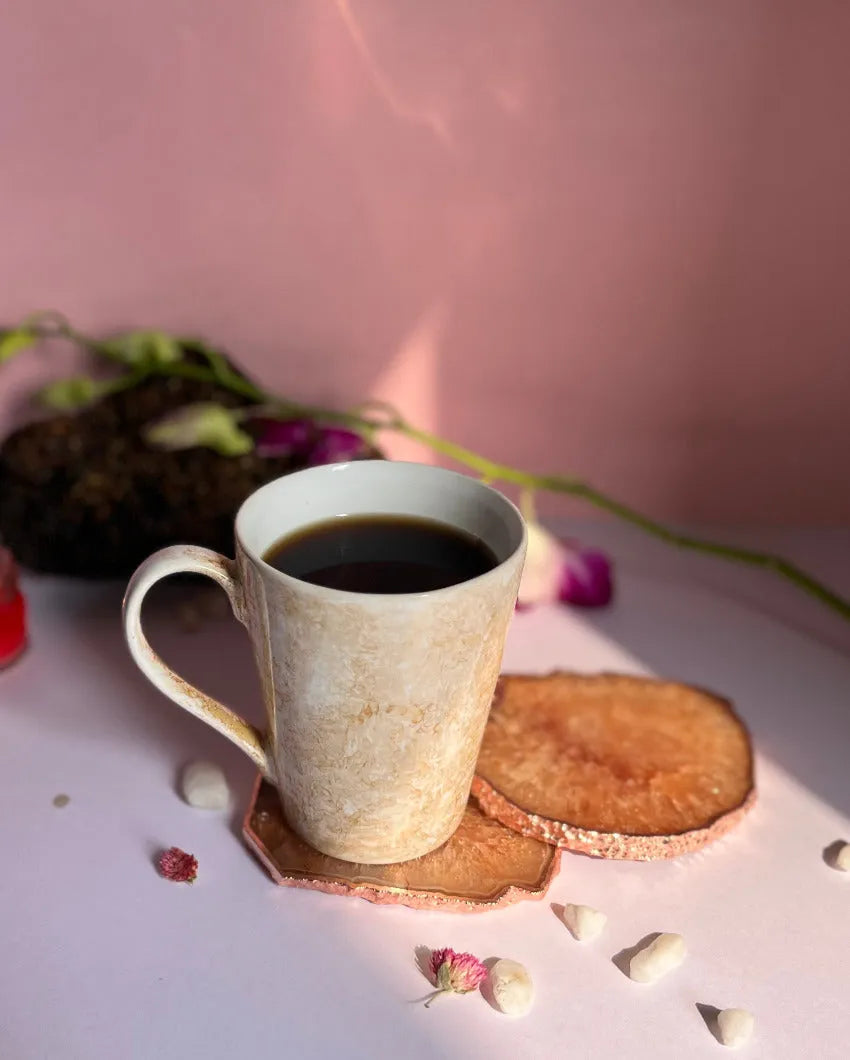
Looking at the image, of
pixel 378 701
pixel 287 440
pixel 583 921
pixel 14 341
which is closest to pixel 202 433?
pixel 287 440

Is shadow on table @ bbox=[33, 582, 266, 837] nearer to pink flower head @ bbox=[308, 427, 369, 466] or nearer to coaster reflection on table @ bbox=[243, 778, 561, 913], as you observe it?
coaster reflection on table @ bbox=[243, 778, 561, 913]

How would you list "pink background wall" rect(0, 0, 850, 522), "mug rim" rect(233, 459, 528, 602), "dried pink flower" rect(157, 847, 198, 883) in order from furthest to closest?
"pink background wall" rect(0, 0, 850, 522), "dried pink flower" rect(157, 847, 198, 883), "mug rim" rect(233, 459, 528, 602)

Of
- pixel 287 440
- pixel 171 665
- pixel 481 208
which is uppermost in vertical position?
pixel 481 208

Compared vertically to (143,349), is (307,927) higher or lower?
lower

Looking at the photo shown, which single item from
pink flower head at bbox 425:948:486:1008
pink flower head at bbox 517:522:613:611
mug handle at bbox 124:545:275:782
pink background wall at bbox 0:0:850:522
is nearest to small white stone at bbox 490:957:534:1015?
pink flower head at bbox 425:948:486:1008

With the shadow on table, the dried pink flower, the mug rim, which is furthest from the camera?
the shadow on table

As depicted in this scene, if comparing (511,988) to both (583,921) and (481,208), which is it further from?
(481,208)

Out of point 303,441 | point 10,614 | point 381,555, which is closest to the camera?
point 381,555
